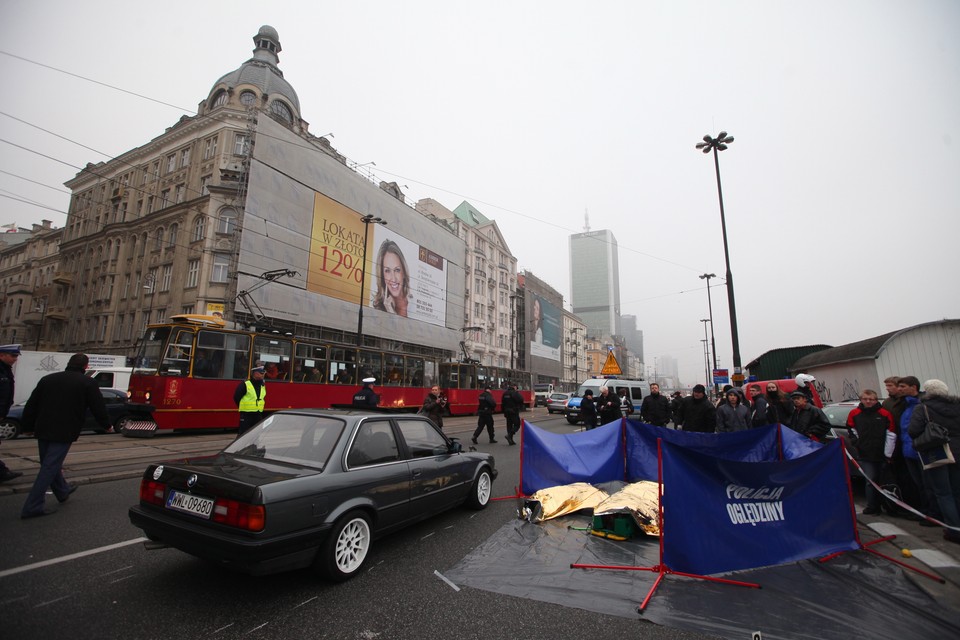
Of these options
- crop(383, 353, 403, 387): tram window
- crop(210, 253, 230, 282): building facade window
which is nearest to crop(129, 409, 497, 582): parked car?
crop(383, 353, 403, 387): tram window

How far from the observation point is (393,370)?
20344 millimetres

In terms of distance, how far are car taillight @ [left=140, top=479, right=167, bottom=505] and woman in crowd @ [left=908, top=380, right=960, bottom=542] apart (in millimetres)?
7701

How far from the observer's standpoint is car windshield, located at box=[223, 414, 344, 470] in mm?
3854

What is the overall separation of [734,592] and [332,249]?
30347 millimetres

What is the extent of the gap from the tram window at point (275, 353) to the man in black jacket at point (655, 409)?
11.1 meters

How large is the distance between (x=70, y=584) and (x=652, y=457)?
22.2ft

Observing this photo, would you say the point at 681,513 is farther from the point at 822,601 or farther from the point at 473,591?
the point at 473,591

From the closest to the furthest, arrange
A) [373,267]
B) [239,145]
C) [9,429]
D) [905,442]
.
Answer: [905,442] → [9,429] → [239,145] → [373,267]

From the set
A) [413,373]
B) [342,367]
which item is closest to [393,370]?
[413,373]

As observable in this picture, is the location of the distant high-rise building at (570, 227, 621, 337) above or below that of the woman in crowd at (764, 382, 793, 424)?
above

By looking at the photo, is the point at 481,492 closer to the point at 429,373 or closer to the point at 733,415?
the point at 733,415

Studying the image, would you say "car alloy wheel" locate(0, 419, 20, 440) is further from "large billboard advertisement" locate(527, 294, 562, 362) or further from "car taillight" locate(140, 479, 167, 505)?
A: "large billboard advertisement" locate(527, 294, 562, 362)

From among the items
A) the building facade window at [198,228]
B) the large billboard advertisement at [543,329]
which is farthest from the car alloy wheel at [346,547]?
the large billboard advertisement at [543,329]

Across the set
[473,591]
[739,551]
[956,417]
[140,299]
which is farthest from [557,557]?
[140,299]
